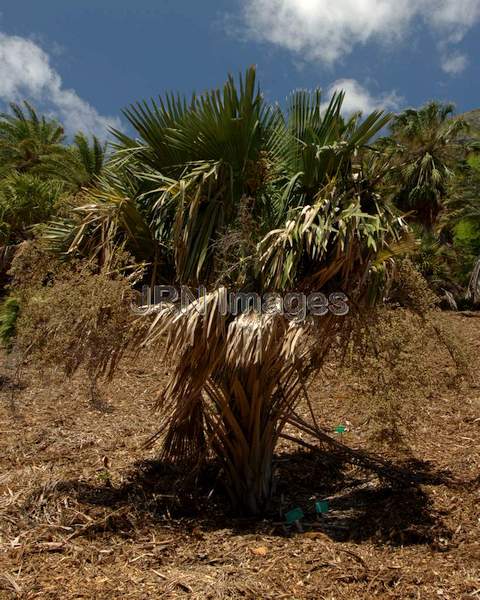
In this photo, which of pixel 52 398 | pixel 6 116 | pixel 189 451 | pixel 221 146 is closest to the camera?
pixel 221 146

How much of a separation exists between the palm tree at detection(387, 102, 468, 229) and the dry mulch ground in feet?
51.9

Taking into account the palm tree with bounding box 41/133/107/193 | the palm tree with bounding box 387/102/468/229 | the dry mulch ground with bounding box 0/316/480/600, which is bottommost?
the dry mulch ground with bounding box 0/316/480/600

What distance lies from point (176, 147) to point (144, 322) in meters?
1.36

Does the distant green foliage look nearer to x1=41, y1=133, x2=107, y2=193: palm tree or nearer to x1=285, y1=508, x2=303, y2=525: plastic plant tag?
x1=41, y1=133, x2=107, y2=193: palm tree

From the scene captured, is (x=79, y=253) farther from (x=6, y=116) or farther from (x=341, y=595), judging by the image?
(x=6, y=116)

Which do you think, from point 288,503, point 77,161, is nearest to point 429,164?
point 77,161

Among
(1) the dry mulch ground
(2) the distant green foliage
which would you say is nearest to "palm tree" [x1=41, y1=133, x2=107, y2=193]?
(2) the distant green foliage

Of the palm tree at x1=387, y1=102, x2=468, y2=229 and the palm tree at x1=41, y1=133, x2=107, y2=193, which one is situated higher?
the palm tree at x1=387, y1=102, x2=468, y2=229

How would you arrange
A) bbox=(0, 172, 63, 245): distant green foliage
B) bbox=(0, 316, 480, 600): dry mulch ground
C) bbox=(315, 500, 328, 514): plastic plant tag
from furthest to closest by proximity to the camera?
bbox=(0, 172, 63, 245): distant green foliage < bbox=(315, 500, 328, 514): plastic plant tag < bbox=(0, 316, 480, 600): dry mulch ground

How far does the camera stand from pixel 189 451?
17.3 ft

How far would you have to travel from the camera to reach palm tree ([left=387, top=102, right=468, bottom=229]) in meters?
22.0

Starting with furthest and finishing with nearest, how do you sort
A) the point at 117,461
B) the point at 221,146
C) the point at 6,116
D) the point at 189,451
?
1. the point at 6,116
2. the point at 117,461
3. the point at 189,451
4. the point at 221,146

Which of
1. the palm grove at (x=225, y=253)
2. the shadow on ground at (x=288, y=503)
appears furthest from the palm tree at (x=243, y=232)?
the shadow on ground at (x=288, y=503)

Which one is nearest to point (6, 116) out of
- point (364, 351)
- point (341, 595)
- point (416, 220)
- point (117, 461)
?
point (416, 220)
